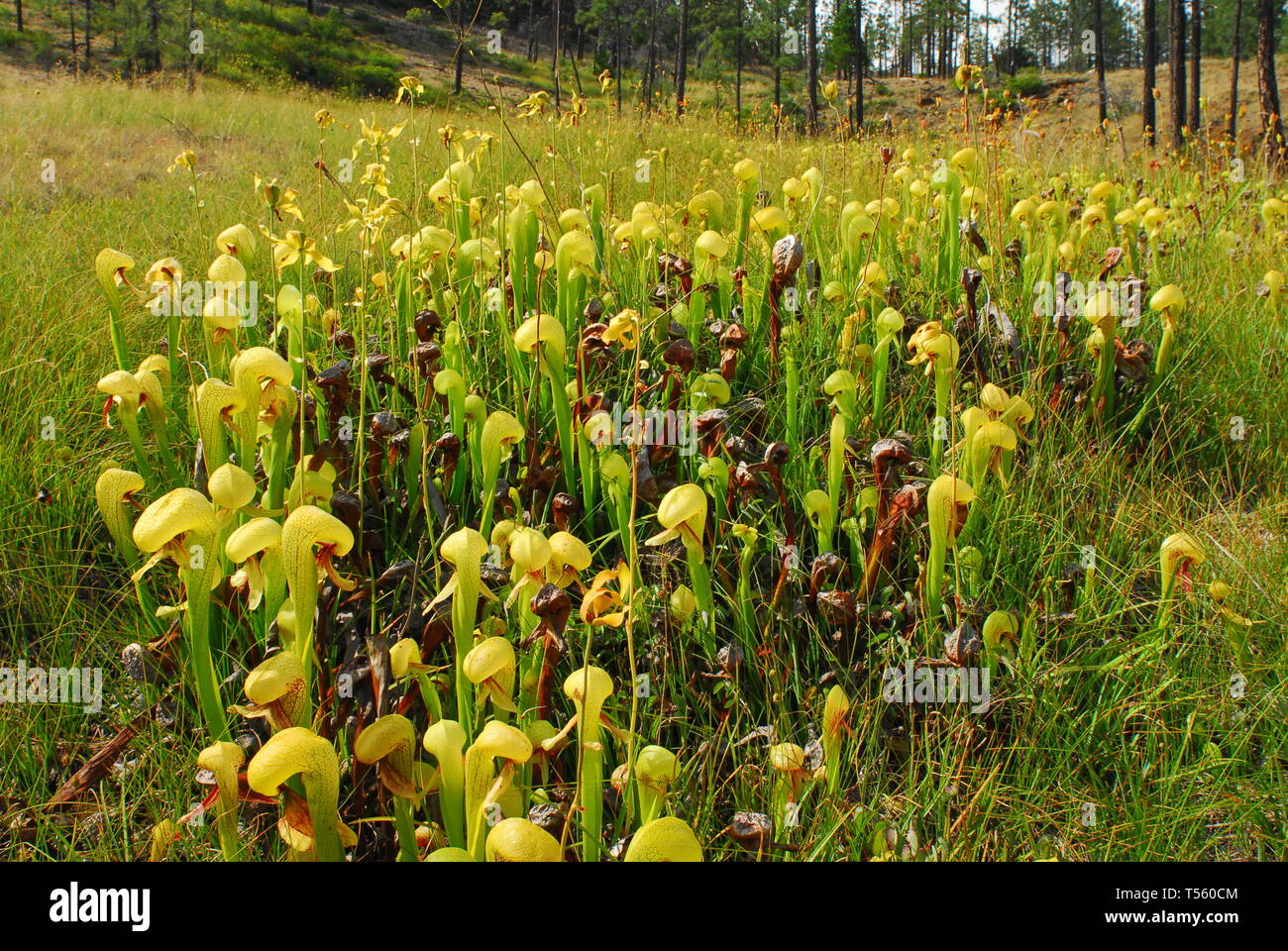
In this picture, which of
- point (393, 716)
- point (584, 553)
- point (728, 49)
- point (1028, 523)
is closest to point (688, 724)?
point (584, 553)

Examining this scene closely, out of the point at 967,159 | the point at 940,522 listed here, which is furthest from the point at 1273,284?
the point at 940,522

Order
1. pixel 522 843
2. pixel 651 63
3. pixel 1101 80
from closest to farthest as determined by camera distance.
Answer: pixel 522 843
pixel 1101 80
pixel 651 63

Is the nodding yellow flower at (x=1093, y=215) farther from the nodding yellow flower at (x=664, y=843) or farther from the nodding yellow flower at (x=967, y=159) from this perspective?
the nodding yellow flower at (x=664, y=843)

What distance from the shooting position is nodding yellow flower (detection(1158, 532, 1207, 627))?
5.40 feet

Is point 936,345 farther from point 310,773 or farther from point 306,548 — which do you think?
point 310,773

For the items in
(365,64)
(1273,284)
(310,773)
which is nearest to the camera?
(310,773)

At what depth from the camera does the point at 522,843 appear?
91cm

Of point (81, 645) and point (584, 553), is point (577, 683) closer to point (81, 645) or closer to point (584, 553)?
point (584, 553)

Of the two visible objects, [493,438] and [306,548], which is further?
[493,438]

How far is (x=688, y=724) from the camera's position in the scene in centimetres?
159

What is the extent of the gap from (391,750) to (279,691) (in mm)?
168

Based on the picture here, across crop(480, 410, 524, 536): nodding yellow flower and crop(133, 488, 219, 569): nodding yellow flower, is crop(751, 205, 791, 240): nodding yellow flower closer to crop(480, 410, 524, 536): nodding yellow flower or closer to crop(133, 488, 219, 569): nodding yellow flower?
crop(480, 410, 524, 536): nodding yellow flower

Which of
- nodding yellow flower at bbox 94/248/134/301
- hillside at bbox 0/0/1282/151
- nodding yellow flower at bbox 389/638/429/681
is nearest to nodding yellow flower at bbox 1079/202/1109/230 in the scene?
nodding yellow flower at bbox 389/638/429/681

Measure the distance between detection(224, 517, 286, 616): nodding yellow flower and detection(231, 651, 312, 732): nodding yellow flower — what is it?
186 millimetres
